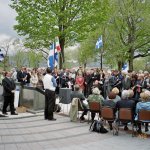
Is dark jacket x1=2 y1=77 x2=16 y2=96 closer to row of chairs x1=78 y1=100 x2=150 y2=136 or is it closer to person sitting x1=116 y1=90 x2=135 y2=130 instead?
row of chairs x1=78 y1=100 x2=150 y2=136

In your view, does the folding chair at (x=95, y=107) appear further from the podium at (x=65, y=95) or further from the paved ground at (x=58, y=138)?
the podium at (x=65, y=95)

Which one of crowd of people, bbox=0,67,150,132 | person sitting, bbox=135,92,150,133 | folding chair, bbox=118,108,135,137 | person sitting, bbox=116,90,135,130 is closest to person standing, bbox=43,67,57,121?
crowd of people, bbox=0,67,150,132

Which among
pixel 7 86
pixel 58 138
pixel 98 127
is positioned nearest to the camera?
pixel 58 138

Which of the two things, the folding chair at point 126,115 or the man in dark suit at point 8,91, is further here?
the man in dark suit at point 8,91

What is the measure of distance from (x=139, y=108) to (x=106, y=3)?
23.9 m

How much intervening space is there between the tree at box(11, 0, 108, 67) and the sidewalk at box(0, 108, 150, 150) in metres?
18.1

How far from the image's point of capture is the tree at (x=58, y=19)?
104ft

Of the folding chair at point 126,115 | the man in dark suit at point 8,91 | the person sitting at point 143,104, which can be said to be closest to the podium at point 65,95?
the man in dark suit at point 8,91

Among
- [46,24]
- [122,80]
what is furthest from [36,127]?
[46,24]

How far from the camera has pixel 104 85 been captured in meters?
20.7

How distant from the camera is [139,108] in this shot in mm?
11648

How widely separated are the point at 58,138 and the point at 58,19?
21564mm

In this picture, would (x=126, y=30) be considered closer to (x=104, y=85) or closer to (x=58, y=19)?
(x=58, y=19)

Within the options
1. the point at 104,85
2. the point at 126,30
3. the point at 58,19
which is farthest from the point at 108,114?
the point at 126,30
